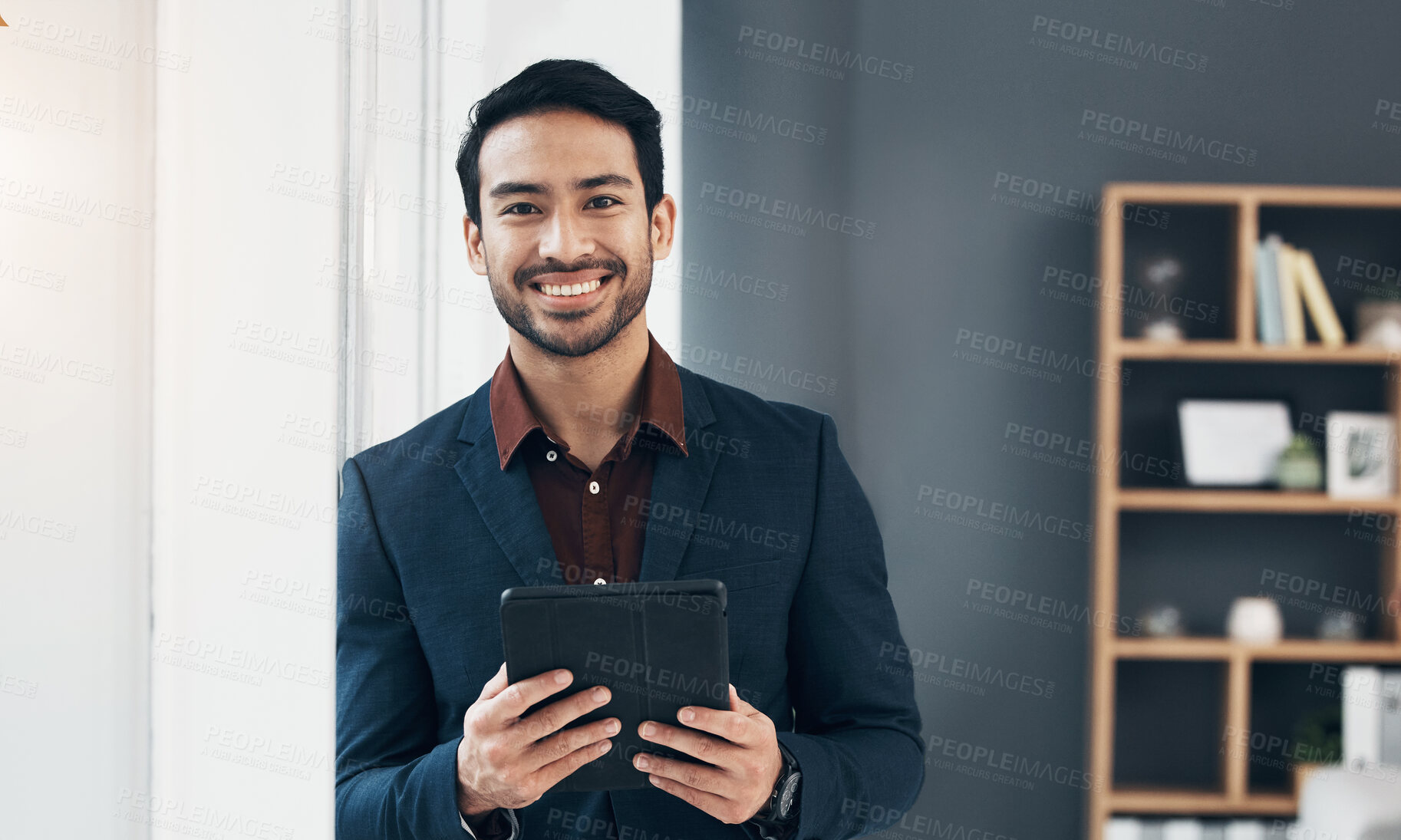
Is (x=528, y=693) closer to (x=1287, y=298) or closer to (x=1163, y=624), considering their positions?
(x=1163, y=624)

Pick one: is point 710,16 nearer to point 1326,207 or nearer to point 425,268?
point 425,268

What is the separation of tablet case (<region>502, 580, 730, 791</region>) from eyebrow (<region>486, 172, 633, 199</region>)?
40 centimetres

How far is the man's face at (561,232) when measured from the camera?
902mm

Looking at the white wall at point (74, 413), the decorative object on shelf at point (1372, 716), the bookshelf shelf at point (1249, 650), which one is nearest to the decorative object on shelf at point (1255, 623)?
the bookshelf shelf at point (1249, 650)

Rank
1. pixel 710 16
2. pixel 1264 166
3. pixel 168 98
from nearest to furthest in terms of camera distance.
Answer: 1. pixel 168 98
2. pixel 710 16
3. pixel 1264 166

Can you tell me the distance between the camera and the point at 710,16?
75.5 inches

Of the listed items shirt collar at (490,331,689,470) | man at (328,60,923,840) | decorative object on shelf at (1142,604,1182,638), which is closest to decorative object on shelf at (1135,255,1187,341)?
decorative object on shelf at (1142,604,1182,638)

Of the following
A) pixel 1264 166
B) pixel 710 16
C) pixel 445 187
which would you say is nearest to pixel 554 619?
pixel 445 187

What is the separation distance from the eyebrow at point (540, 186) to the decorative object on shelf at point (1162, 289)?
4.69ft

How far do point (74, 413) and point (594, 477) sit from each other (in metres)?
0.44

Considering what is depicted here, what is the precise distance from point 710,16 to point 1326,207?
4.59 ft

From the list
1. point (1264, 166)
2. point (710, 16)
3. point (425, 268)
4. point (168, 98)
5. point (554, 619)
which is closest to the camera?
point (554, 619)

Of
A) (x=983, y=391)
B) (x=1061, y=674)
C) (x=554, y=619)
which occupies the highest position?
(x=983, y=391)

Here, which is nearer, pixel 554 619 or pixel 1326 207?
pixel 554 619
